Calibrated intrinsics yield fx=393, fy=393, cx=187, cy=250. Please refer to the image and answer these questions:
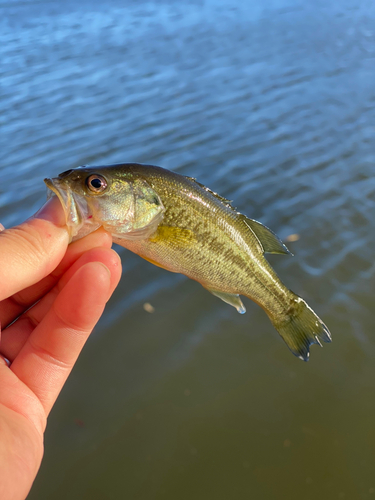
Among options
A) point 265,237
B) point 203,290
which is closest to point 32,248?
point 265,237

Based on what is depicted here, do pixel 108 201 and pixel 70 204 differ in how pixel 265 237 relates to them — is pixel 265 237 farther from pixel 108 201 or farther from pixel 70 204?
pixel 70 204

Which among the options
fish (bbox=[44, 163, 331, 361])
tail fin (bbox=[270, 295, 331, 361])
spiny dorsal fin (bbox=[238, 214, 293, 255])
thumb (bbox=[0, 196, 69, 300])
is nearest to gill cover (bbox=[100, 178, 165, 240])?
fish (bbox=[44, 163, 331, 361])

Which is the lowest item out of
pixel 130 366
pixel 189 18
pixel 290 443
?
pixel 290 443

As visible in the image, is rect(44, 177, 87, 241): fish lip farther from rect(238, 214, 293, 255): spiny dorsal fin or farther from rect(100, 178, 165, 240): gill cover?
rect(238, 214, 293, 255): spiny dorsal fin

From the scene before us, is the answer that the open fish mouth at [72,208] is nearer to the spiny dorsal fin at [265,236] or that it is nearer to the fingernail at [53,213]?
the fingernail at [53,213]

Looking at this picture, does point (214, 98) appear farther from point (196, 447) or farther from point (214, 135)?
point (196, 447)

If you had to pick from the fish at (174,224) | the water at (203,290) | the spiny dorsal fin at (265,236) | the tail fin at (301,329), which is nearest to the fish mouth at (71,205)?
the fish at (174,224)

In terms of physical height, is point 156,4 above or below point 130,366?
above

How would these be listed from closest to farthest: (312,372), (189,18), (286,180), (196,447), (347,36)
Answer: (196,447) → (312,372) → (286,180) → (347,36) → (189,18)

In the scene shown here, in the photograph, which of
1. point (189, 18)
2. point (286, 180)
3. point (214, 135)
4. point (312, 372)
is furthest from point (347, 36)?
point (312, 372)
